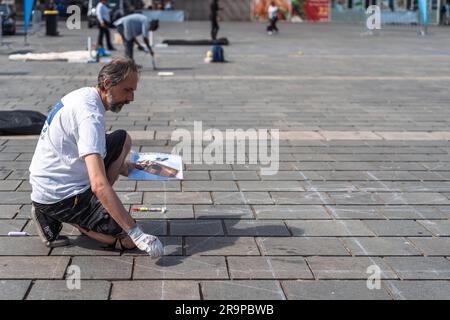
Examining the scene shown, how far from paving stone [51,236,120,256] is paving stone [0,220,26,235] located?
1.63 feet

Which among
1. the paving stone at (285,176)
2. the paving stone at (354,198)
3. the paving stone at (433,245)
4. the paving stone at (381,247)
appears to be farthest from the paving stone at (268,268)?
the paving stone at (285,176)

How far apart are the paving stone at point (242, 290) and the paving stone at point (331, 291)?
7 centimetres

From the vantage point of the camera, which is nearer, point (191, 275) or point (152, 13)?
point (191, 275)

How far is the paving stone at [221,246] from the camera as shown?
4270 mm

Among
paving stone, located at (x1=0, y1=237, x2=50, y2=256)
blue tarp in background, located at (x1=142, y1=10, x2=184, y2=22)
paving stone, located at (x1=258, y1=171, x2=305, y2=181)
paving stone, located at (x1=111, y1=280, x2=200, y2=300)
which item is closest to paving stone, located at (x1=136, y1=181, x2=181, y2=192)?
paving stone, located at (x1=258, y1=171, x2=305, y2=181)

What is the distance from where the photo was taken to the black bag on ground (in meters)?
7.85

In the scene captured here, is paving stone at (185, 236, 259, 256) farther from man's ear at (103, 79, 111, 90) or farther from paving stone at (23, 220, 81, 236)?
man's ear at (103, 79, 111, 90)

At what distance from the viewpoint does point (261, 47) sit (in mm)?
23172

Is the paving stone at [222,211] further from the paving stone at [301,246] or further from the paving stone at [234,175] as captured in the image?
the paving stone at [234,175]

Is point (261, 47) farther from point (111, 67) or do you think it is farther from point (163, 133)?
point (111, 67)

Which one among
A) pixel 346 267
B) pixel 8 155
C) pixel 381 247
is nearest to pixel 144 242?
pixel 346 267

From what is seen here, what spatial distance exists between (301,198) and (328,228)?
0.81 metres

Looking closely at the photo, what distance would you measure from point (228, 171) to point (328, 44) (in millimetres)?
19386
